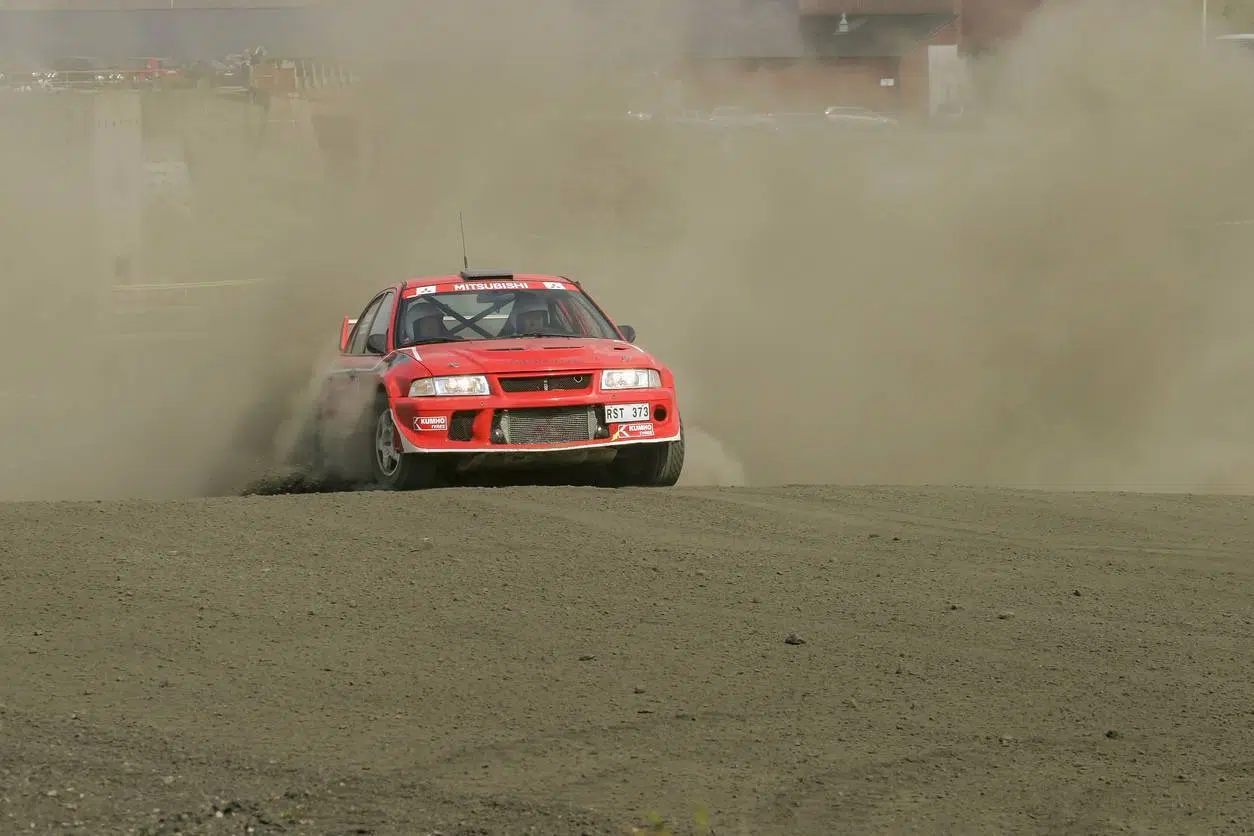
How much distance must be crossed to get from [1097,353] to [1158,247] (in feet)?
4.50

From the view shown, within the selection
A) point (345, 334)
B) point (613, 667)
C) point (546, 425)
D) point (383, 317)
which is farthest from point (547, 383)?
point (613, 667)

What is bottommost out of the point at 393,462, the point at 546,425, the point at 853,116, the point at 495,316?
the point at 393,462

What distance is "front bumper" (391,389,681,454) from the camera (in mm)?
9406

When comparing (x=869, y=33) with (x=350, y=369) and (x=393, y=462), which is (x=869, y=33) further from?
(x=393, y=462)

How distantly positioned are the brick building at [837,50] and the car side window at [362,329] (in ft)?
30.9

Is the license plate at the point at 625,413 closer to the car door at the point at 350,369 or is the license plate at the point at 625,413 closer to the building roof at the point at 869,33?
the car door at the point at 350,369

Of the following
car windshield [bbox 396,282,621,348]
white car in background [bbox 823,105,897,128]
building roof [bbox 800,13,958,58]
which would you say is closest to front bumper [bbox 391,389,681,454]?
car windshield [bbox 396,282,621,348]

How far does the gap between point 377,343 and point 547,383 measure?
63.5 inches

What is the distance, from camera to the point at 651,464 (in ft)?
33.1

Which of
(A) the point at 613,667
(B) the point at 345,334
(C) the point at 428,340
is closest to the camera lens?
(A) the point at 613,667

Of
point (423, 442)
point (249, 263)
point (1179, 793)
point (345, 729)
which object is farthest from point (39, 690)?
point (249, 263)

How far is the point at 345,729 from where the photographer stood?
5.02 meters

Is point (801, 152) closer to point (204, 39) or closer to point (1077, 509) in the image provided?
point (204, 39)

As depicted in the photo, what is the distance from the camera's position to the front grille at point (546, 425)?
372 inches
